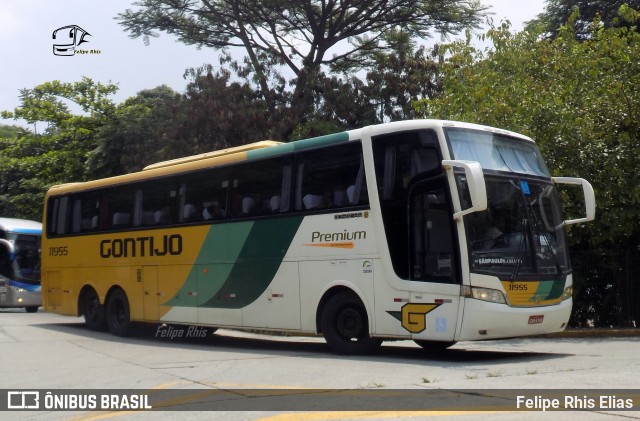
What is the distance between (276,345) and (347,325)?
3.43m

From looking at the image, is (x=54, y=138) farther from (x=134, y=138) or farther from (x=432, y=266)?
(x=432, y=266)

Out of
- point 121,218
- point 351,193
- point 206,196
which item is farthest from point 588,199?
point 121,218

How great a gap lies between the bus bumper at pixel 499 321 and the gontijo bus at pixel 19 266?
73.4 ft

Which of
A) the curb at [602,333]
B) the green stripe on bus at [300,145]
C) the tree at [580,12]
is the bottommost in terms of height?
the curb at [602,333]

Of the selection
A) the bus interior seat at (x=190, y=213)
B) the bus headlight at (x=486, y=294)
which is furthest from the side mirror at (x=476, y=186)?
the bus interior seat at (x=190, y=213)

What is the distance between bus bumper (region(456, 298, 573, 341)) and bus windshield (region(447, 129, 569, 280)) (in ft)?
1.54

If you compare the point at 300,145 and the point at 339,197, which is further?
the point at 300,145

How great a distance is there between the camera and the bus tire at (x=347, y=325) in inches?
526

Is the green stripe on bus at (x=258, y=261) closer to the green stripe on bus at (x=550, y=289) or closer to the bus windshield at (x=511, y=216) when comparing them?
the bus windshield at (x=511, y=216)

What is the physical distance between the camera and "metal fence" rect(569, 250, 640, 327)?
1941cm

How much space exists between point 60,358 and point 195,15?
748 inches

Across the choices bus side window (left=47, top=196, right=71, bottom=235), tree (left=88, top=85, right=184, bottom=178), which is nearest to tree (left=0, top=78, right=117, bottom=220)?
tree (left=88, top=85, right=184, bottom=178)

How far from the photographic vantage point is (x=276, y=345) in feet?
55.0

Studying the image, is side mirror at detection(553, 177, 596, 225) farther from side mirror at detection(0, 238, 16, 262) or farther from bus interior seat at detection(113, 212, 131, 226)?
side mirror at detection(0, 238, 16, 262)
